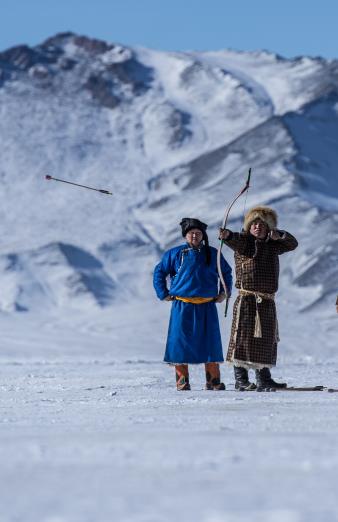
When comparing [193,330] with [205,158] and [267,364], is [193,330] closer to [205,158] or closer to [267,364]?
[267,364]

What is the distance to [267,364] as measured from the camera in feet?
32.2

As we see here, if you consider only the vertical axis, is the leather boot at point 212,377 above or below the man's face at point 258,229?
below

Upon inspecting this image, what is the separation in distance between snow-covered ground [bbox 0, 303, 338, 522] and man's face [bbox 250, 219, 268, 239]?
64.4 inches

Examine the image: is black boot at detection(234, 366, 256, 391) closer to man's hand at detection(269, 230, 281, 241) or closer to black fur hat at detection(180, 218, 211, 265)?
black fur hat at detection(180, 218, 211, 265)

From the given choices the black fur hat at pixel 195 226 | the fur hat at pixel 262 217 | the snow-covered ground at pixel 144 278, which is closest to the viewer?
the snow-covered ground at pixel 144 278

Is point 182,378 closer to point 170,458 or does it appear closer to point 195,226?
point 195,226

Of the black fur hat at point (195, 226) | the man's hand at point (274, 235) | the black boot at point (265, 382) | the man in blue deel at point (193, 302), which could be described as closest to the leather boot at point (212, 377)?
the man in blue deel at point (193, 302)

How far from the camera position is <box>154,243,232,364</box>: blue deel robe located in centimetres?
1028

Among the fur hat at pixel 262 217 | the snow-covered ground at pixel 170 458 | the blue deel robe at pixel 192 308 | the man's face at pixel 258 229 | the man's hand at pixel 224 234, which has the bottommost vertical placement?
the snow-covered ground at pixel 170 458

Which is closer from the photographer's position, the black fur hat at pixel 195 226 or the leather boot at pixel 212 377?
the leather boot at pixel 212 377

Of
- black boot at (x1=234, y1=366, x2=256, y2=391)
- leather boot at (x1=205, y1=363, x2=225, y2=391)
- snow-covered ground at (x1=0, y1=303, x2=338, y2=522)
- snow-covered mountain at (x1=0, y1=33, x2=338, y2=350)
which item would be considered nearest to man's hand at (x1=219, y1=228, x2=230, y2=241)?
black boot at (x1=234, y1=366, x2=256, y2=391)

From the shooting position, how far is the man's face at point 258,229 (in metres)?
9.92

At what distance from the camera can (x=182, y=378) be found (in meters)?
10.3

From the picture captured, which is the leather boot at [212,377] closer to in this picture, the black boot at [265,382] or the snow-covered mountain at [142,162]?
the black boot at [265,382]
